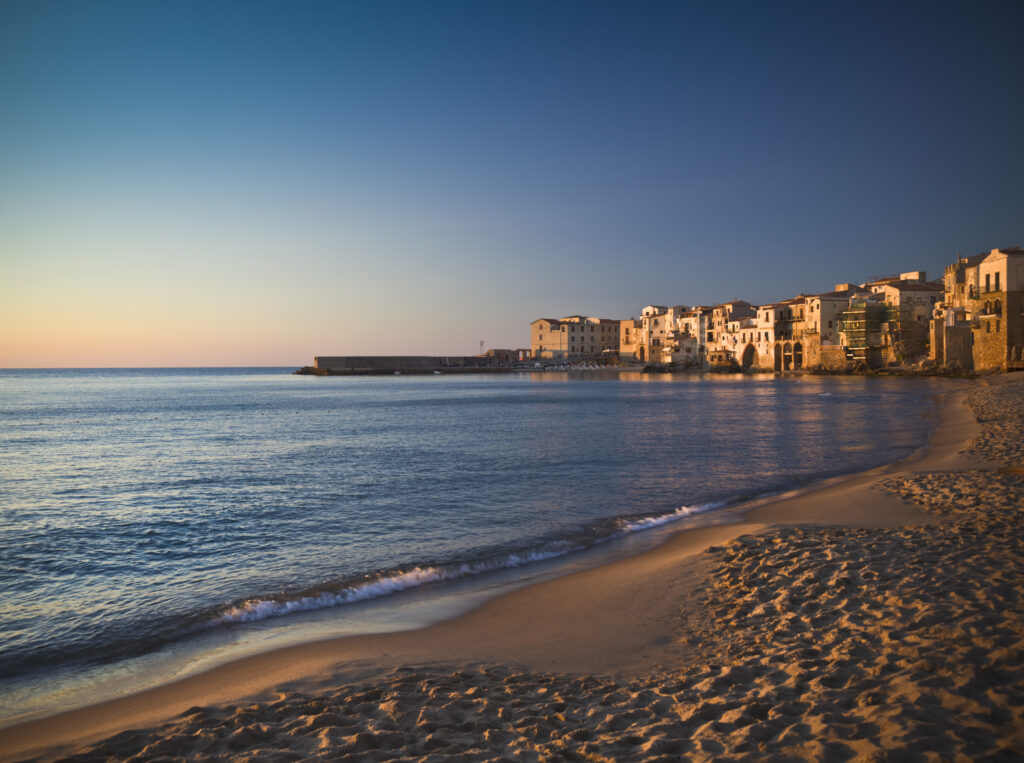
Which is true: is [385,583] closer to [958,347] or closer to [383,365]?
[958,347]

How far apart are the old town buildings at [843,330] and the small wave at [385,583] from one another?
214 ft

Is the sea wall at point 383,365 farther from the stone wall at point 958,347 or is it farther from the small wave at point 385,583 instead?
the small wave at point 385,583

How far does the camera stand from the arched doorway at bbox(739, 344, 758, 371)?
357 feet

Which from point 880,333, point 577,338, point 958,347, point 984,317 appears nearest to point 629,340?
point 577,338

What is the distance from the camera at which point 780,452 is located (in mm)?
20891

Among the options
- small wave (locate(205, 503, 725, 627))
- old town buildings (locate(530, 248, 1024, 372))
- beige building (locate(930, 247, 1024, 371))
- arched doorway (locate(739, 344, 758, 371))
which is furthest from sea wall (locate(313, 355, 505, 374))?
small wave (locate(205, 503, 725, 627))

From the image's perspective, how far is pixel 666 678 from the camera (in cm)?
487

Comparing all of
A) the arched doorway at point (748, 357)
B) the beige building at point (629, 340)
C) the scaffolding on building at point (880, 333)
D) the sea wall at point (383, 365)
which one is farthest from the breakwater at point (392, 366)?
the scaffolding on building at point (880, 333)

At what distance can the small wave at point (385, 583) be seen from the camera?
24.5 ft

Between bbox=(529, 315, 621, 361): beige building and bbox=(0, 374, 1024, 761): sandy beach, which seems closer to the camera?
bbox=(0, 374, 1024, 761): sandy beach

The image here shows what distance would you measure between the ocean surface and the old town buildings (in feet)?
138

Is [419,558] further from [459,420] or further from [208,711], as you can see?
[459,420]

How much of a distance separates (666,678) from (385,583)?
4.66 m

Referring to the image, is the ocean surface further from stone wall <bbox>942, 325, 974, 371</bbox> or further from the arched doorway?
the arched doorway
